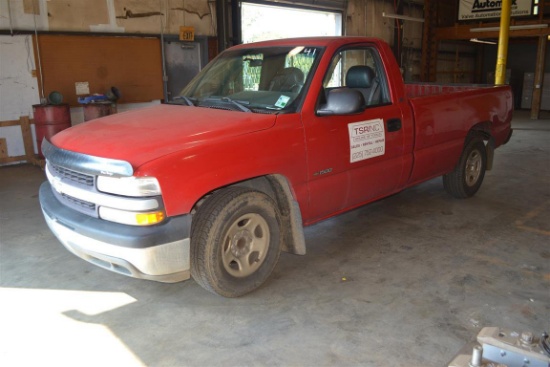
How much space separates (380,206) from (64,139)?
142 inches

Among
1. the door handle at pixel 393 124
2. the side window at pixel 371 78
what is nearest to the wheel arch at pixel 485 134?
the door handle at pixel 393 124

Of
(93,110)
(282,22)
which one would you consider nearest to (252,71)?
(93,110)

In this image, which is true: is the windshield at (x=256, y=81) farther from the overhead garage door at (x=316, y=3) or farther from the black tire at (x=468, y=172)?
the overhead garage door at (x=316, y=3)

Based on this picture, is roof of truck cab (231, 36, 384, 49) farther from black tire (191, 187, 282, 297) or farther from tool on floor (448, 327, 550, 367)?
tool on floor (448, 327, 550, 367)

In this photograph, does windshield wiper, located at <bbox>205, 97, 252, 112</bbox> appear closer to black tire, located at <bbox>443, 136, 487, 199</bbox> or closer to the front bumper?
the front bumper

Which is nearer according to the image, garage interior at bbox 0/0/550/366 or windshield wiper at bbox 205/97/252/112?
garage interior at bbox 0/0/550/366

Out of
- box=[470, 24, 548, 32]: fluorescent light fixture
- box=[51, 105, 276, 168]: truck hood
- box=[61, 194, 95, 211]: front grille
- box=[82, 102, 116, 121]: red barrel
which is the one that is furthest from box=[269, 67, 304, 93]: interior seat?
box=[470, 24, 548, 32]: fluorescent light fixture

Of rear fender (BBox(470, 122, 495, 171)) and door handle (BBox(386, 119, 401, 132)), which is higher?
door handle (BBox(386, 119, 401, 132))

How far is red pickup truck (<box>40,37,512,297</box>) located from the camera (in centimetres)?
291

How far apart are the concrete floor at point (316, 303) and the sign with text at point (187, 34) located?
6096 mm

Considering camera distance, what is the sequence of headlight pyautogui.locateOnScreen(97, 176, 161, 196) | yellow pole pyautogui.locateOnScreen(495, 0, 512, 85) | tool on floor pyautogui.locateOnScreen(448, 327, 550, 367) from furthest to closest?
yellow pole pyautogui.locateOnScreen(495, 0, 512, 85) < headlight pyautogui.locateOnScreen(97, 176, 161, 196) < tool on floor pyautogui.locateOnScreen(448, 327, 550, 367)

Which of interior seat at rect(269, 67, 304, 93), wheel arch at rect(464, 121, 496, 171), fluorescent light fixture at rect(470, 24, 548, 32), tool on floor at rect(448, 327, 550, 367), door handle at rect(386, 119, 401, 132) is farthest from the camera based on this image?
fluorescent light fixture at rect(470, 24, 548, 32)

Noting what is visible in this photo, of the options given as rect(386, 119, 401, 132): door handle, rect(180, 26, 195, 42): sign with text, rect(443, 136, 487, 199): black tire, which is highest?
rect(180, 26, 195, 42): sign with text

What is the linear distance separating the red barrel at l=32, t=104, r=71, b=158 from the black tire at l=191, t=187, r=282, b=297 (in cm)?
575
